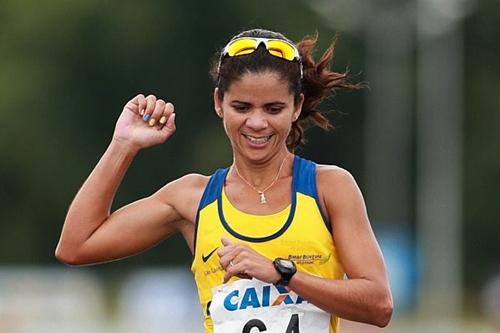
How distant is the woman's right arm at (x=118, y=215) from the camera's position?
7355mm

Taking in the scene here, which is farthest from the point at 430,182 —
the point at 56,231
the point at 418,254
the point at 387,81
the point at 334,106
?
the point at 334,106

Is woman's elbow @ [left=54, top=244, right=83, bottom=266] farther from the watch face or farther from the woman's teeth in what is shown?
the watch face

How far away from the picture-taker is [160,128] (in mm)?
7414

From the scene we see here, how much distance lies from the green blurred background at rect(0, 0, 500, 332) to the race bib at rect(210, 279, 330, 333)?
→ 41.3 meters

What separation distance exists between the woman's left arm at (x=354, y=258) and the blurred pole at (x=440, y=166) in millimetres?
35732

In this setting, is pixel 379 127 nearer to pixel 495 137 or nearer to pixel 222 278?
pixel 495 137

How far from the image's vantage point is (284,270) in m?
6.69

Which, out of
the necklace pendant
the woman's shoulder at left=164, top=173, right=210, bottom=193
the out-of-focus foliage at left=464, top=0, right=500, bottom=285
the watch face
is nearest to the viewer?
the watch face

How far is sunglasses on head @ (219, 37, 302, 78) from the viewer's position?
7137 millimetres

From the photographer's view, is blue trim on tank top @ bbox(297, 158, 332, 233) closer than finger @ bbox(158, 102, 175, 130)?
Yes

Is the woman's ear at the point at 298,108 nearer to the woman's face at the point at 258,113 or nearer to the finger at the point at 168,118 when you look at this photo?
the woman's face at the point at 258,113

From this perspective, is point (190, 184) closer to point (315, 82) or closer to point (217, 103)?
point (217, 103)

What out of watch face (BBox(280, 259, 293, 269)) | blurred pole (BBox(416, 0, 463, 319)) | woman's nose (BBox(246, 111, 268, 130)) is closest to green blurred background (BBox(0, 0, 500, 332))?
blurred pole (BBox(416, 0, 463, 319))

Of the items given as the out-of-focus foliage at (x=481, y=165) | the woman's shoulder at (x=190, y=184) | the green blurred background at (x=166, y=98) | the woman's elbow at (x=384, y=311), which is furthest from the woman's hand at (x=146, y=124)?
the out-of-focus foliage at (x=481, y=165)
